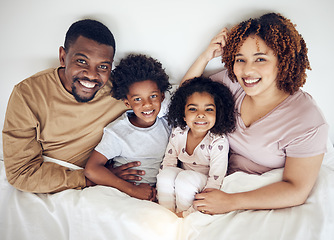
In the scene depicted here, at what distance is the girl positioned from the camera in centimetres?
115

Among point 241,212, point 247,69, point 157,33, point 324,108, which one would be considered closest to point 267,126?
point 247,69

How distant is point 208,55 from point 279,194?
0.72 metres

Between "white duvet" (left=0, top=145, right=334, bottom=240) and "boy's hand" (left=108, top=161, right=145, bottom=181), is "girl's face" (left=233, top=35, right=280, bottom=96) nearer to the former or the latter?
"white duvet" (left=0, top=145, right=334, bottom=240)

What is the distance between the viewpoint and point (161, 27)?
126cm

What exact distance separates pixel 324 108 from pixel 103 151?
1.24 m

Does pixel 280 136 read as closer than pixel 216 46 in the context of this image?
Yes

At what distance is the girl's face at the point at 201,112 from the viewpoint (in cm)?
118

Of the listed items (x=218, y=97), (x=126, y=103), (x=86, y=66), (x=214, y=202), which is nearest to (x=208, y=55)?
(x=218, y=97)

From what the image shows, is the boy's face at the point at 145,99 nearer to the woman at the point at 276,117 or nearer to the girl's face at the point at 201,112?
the girl's face at the point at 201,112

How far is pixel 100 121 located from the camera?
130 centimetres

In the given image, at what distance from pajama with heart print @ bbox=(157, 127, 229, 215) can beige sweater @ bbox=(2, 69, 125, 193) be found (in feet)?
1.31

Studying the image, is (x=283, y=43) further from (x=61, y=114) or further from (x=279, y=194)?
(x=61, y=114)

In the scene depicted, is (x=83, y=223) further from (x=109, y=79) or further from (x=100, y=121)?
(x=109, y=79)

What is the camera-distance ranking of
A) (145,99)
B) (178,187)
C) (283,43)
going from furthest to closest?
1. (145,99)
2. (178,187)
3. (283,43)
